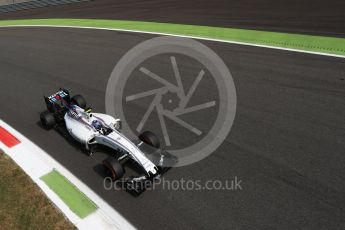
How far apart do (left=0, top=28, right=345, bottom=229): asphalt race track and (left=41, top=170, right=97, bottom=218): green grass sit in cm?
32

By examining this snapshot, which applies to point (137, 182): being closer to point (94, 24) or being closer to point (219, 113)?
point (219, 113)

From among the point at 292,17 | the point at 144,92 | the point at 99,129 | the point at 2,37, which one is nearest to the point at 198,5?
the point at 292,17

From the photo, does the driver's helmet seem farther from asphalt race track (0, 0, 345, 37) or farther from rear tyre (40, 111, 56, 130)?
asphalt race track (0, 0, 345, 37)

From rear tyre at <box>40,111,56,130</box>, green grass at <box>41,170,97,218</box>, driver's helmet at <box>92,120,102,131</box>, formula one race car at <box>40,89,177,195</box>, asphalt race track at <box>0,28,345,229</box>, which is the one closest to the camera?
asphalt race track at <box>0,28,345,229</box>

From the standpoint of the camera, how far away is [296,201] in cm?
542

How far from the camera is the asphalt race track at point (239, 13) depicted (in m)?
13.2

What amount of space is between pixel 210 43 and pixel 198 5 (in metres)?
6.71

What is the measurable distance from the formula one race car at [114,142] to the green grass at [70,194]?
70cm

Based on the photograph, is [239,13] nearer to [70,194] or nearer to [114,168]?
[114,168]

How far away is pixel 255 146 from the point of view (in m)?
6.77

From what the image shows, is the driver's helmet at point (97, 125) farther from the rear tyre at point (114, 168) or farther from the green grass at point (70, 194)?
the green grass at point (70, 194)

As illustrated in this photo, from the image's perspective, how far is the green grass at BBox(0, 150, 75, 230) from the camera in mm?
5434

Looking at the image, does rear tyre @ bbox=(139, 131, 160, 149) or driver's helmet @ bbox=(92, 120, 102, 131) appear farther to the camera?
driver's helmet @ bbox=(92, 120, 102, 131)

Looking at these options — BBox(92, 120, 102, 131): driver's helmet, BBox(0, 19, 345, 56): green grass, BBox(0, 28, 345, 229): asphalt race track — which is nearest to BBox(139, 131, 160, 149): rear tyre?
BBox(0, 28, 345, 229): asphalt race track
